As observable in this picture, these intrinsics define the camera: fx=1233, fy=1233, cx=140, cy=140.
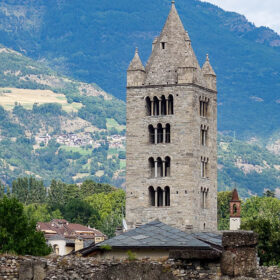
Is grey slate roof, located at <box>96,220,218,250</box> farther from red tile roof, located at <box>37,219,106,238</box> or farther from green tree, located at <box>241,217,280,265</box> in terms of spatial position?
red tile roof, located at <box>37,219,106,238</box>

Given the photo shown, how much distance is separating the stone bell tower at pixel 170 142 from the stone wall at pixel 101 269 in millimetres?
83674

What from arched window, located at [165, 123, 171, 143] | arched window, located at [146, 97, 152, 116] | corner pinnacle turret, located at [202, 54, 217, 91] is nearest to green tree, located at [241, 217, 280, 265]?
arched window, located at [165, 123, 171, 143]

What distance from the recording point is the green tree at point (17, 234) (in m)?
75.7

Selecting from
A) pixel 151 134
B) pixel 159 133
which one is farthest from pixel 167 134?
pixel 151 134

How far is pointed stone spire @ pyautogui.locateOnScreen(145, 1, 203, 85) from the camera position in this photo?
111 m

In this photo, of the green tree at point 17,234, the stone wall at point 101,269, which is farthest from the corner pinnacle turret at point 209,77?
the stone wall at point 101,269

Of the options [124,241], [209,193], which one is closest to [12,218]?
[209,193]

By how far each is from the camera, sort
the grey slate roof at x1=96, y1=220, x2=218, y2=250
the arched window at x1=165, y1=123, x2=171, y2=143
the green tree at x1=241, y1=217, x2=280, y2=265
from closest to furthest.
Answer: the grey slate roof at x1=96, y1=220, x2=218, y2=250 < the green tree at x1=241, y1=217, x2=280, y2=265 < the arched window at x1=165, y1=123, x2=171, y2=143

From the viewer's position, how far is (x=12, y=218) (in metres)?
84.7

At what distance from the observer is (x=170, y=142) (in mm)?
110312

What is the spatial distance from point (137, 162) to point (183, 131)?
5.35m

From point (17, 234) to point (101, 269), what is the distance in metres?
58.7

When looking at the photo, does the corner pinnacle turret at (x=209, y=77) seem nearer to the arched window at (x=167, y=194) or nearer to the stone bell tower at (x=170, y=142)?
the stone bell tower at (x=170, y=142)

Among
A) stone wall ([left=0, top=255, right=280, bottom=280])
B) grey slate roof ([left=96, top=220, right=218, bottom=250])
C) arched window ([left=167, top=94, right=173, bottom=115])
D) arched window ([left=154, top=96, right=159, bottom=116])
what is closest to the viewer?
stone wall ([left=0, top=255, right=280, bottom=280])
